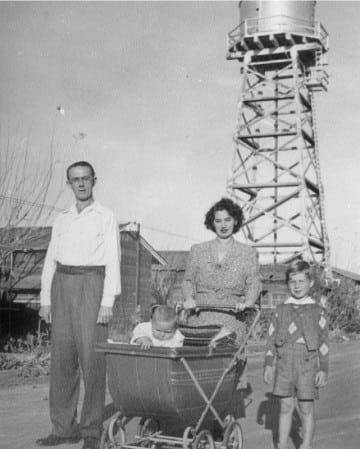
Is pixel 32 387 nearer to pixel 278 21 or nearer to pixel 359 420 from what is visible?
pixel 359 420

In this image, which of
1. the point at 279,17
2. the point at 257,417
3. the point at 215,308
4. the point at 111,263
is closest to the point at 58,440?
the point at 111,263

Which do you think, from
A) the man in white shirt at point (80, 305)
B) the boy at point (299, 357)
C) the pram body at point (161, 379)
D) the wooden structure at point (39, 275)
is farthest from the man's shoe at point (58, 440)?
the wooden structure at point (39, 275)

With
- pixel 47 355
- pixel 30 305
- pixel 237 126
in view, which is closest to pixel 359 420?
pixel 47 355

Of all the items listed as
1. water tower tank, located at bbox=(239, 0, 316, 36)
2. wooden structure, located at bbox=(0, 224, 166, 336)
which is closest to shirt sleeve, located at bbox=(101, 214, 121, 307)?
wooden structure, located at bbox=(0, 224, 166, 336)

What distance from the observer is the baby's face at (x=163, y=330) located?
209 inches

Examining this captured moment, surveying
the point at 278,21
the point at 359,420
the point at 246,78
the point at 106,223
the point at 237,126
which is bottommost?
the point at 359,420

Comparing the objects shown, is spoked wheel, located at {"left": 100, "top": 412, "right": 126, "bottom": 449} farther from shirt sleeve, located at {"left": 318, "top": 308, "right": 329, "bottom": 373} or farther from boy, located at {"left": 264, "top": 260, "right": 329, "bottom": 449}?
shirt sleeve, located at {"left": 318, "top": 308, "right": 329, "bottom": 373}

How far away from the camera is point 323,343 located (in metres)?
5.51

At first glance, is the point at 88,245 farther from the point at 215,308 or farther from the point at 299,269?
the point at 299,269

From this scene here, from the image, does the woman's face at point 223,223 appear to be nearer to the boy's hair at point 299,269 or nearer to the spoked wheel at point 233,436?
the boy's hair at point 299,269

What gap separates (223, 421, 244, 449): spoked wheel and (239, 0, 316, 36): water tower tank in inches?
1108

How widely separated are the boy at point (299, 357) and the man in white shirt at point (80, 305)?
1298 millimetres

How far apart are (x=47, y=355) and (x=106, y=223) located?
19.6 ft

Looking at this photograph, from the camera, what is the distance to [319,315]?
5.59 meters
